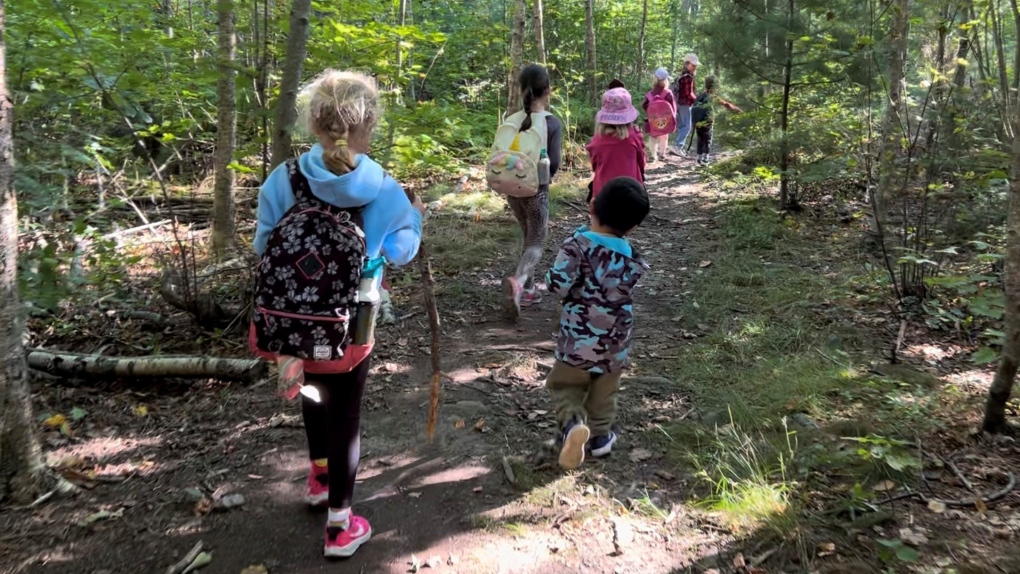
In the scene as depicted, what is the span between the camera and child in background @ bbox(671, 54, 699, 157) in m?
13.7

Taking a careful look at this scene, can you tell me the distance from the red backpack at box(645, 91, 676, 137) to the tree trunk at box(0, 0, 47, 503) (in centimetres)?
1087

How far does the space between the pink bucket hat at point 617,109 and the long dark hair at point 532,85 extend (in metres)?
0.75

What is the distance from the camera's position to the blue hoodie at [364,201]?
2438 mm

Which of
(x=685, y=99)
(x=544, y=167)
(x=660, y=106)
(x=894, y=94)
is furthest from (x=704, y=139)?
(x=544, y=167)

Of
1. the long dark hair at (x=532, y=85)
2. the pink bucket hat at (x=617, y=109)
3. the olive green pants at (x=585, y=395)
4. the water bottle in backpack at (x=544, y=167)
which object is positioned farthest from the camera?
the pink bucket hat at (x=617, y=109)

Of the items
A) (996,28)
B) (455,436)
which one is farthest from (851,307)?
(455,436)

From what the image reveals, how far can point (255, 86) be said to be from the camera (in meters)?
4.77

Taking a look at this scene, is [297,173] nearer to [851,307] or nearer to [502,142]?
[502,142]

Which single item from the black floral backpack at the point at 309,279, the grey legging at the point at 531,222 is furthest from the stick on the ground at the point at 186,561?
the grey legging at the point at 531,222

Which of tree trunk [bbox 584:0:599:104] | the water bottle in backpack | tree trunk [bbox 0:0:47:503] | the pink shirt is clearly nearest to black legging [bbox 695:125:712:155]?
tree trunk [bbox 584:0:599:104]

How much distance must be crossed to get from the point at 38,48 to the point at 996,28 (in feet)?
26.0

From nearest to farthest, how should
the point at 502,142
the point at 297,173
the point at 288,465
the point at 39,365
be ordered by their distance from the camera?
the point at 297,173 < the point at 288,465 < the point at 39,365 < the point at 502,142

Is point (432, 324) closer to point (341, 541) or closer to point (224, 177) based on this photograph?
point (341, 541)

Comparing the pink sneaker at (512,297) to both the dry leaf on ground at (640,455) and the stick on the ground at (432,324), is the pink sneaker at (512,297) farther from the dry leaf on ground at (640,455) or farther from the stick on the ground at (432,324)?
the stick on the ground at (432,324)
